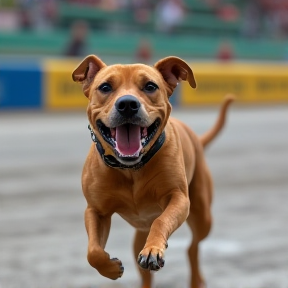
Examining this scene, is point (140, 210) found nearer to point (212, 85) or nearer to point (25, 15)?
point (212, 85)

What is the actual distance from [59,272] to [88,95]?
209 cm

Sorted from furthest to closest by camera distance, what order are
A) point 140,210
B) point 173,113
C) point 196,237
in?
point 173,113 → point 196,237 → point 140,210

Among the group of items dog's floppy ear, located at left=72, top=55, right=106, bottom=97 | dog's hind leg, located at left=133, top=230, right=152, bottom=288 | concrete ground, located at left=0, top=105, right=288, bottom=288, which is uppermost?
dog's floppy ear, located at left=72, top=55, right=106, bottom=97

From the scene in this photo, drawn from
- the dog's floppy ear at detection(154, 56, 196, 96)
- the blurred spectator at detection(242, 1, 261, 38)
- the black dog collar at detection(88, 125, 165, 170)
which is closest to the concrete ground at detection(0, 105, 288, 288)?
the black dog collar at detection(88, 125, 165, 170)

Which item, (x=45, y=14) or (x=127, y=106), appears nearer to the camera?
(x=127, y=106)

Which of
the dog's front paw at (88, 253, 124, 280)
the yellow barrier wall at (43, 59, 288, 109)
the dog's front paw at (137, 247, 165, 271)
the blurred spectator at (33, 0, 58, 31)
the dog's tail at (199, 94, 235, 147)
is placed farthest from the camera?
the blurred spectator at (33, 0, 58, 31)

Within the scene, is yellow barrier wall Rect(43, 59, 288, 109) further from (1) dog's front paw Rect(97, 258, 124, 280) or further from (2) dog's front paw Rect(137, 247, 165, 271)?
(2) dog's front paw Rect(137, 247, 165, 271)

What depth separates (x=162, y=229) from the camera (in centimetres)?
317

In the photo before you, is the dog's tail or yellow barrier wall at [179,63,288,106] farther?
yellow barrier wall at [179,63,288,106]

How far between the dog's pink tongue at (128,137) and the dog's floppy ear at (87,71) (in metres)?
0.40

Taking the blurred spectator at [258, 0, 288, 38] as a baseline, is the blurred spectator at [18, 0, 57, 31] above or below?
below

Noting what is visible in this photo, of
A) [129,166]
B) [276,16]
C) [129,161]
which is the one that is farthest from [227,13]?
[129,161]

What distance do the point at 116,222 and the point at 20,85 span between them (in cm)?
1030

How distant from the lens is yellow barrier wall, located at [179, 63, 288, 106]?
20.6 meters
